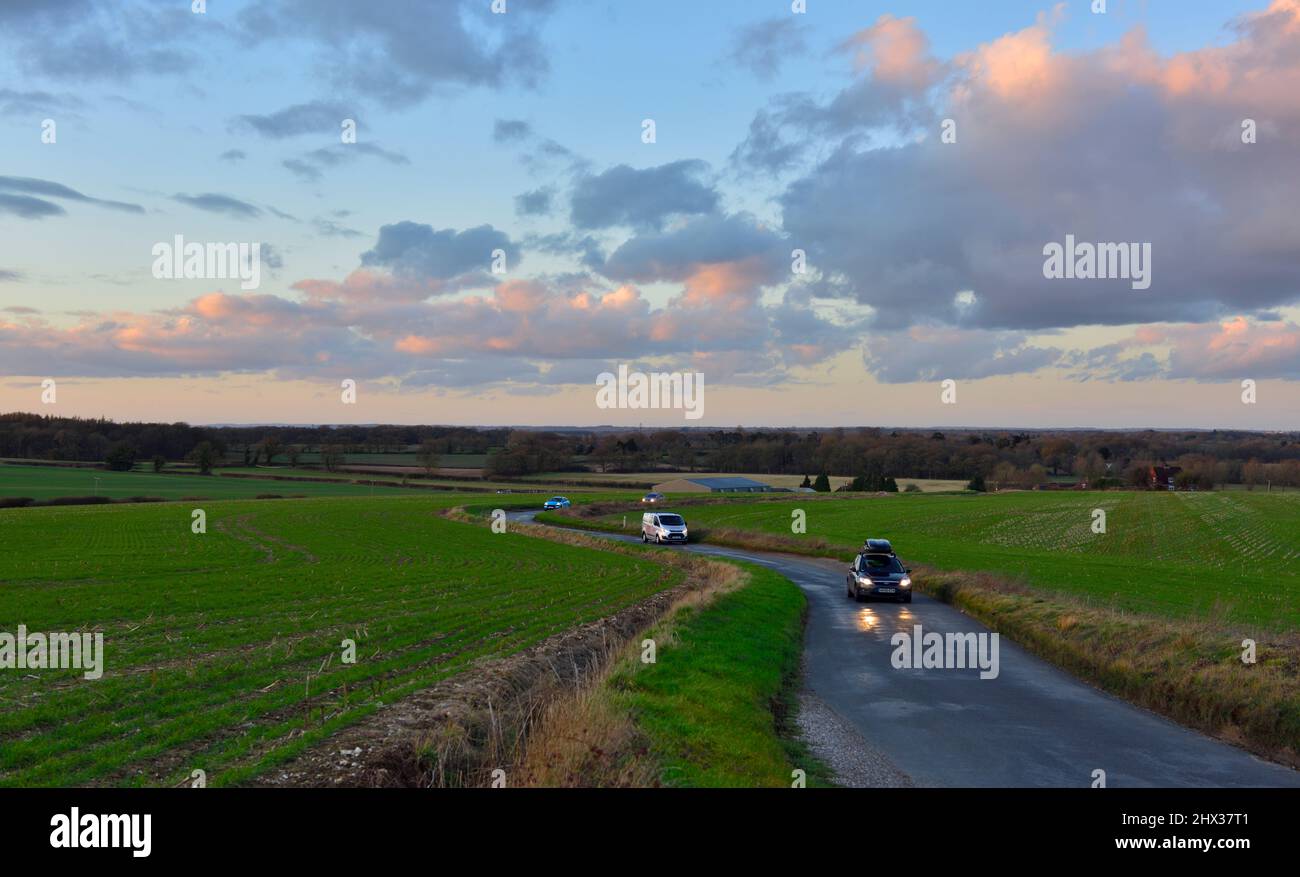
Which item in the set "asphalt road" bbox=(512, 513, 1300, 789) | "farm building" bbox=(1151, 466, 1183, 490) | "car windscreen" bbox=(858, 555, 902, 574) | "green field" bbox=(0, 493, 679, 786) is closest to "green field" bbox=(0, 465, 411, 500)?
"green field" bbox=(0, 493, 679, 786)

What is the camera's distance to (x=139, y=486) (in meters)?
114

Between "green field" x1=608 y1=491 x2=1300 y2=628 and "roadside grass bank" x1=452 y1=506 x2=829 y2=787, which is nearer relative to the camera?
"roadside grass bank" x1=452 y1=506 x2=829 y2=787

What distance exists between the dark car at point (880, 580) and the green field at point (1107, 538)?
263 inches

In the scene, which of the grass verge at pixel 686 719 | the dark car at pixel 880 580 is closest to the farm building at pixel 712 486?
the dark car at pixel 880 580

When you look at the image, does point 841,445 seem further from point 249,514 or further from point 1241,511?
point 249,514

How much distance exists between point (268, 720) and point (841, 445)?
164 m

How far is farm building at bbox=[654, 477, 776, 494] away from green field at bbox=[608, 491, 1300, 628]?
82.2 ft

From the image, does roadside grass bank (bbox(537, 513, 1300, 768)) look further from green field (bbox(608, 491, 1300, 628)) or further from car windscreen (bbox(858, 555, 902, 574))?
green field (bbox(608, 491, 1300, 628))

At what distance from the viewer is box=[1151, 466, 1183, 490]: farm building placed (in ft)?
459

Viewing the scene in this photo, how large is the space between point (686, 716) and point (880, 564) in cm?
2055

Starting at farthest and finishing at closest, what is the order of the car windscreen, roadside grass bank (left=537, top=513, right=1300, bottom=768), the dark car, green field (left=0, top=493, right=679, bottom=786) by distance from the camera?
the car windscreen, the dark car, roadside grass bank (left=537, top=513, right=1300, bottom=768), green field (left=0, top=493, right=679, bottom=786)
